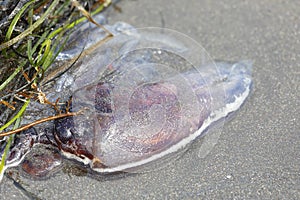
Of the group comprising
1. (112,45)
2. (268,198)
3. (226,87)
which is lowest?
(268,198)

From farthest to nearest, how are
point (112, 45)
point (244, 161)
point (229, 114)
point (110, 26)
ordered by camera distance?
point (110, 26), point (112, 45), point (229, 114), point (244, 161)

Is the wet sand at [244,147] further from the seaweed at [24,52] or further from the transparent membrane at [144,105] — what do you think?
the seaweed at [24,52]

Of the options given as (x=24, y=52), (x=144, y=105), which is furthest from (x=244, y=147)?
(x=24, y=52)

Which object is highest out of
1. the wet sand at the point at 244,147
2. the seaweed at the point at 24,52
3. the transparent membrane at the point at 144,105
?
the seaweed at the point at 24,52

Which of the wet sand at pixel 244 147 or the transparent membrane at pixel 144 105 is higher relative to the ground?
the transparent membrane at pixel 144 105

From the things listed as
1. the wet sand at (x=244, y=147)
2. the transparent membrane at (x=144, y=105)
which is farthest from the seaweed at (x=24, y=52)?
the wet sand at (x=244, y=147)

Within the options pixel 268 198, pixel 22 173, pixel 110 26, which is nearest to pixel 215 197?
pixel 268 198

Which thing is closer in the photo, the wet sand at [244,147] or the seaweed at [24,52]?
the wet sand at [244,147]

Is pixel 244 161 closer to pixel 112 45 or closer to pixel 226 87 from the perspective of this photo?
pixel 226 87
